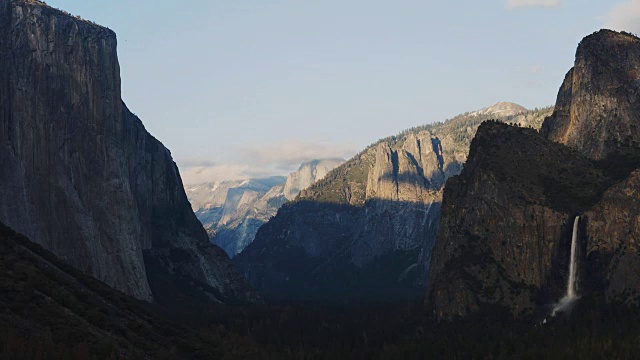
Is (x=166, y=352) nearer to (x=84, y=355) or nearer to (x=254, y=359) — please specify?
(x=84, y=355)

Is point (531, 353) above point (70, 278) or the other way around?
the other way around

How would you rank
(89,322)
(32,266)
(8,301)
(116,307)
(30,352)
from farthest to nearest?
1. (116,307)
2. (32,266)
3. (89,322)
4. (8,301)
5. (30,352)

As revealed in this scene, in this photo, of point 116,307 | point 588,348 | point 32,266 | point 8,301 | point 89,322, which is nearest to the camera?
point 8,301

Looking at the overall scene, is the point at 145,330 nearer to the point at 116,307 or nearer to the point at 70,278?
the point at 116,307

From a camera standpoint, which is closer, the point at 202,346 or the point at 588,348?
the point at 202,346

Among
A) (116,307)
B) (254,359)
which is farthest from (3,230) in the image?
(254,359)

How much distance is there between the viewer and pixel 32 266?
513 ft

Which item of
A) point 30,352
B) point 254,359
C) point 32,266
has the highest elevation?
point 32,266

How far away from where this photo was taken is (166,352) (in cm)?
15000

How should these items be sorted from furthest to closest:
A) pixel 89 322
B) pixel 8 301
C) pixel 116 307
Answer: pixel 116 307 < pixel 89 322 < pixel 8 301

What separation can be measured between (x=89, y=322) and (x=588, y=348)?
4300 inches

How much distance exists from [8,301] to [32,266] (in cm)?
2252

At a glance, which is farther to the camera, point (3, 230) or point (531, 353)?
point (531, 353)

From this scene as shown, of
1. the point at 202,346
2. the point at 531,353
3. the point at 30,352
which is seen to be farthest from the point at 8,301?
the point at 531,353
